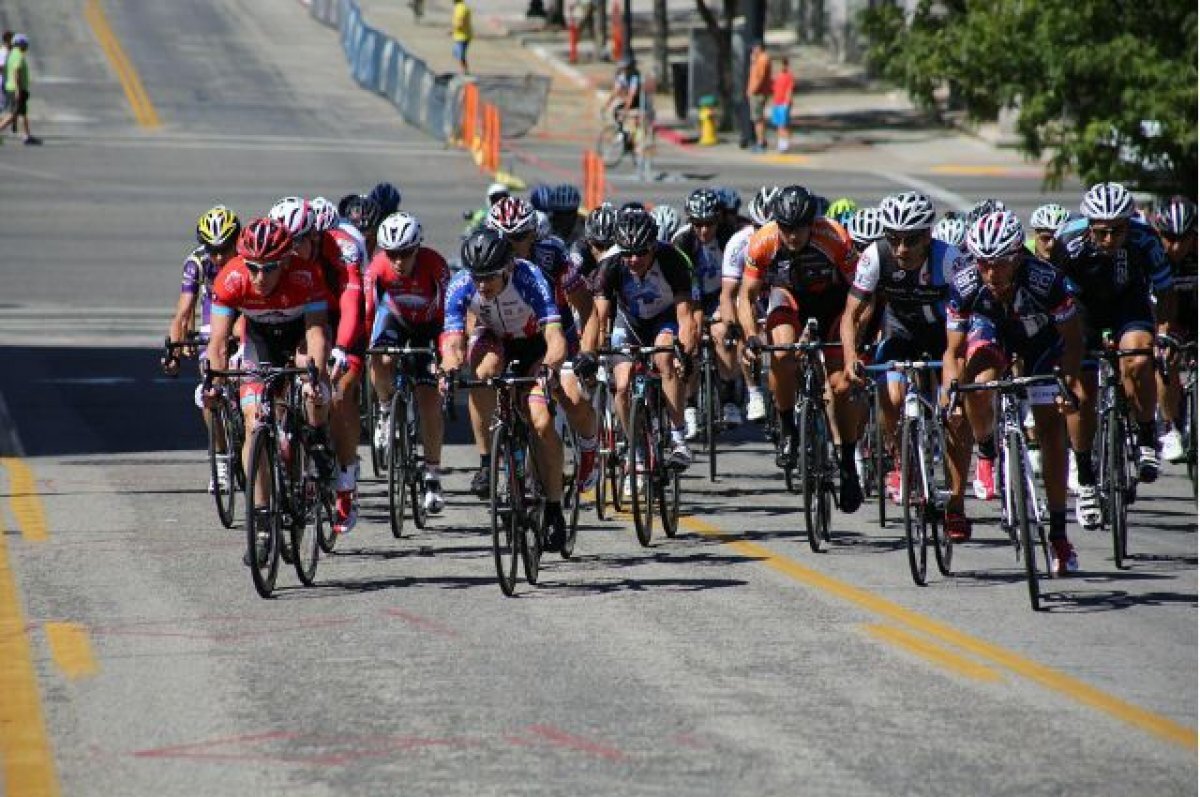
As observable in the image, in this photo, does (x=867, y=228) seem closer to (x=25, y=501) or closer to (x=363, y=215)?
(x=363, y=215)

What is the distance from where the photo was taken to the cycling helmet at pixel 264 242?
1320cm

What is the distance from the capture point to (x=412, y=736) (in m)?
9.64

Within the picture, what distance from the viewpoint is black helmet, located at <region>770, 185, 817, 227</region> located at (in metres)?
15.6

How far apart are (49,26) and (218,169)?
27.4m

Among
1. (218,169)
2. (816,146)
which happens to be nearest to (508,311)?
(218,169)

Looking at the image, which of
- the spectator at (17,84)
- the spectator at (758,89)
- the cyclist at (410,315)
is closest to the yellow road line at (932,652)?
the cyclist at (410,315)

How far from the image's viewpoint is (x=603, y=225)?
16094mm

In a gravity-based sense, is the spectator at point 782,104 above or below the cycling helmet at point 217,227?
below

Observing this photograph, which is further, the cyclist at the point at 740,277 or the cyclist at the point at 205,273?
the cyclist at the point at 740,277

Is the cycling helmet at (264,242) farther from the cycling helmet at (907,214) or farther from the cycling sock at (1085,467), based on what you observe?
the cycling sock at (1085,467)

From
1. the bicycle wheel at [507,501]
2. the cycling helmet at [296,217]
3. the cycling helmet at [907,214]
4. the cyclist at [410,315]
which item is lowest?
the bicycle wheel at [507,501]

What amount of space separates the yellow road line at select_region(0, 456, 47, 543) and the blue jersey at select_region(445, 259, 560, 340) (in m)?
3.07

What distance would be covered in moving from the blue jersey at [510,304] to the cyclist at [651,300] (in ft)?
5.21

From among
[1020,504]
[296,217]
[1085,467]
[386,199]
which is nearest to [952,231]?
[1085,467]
